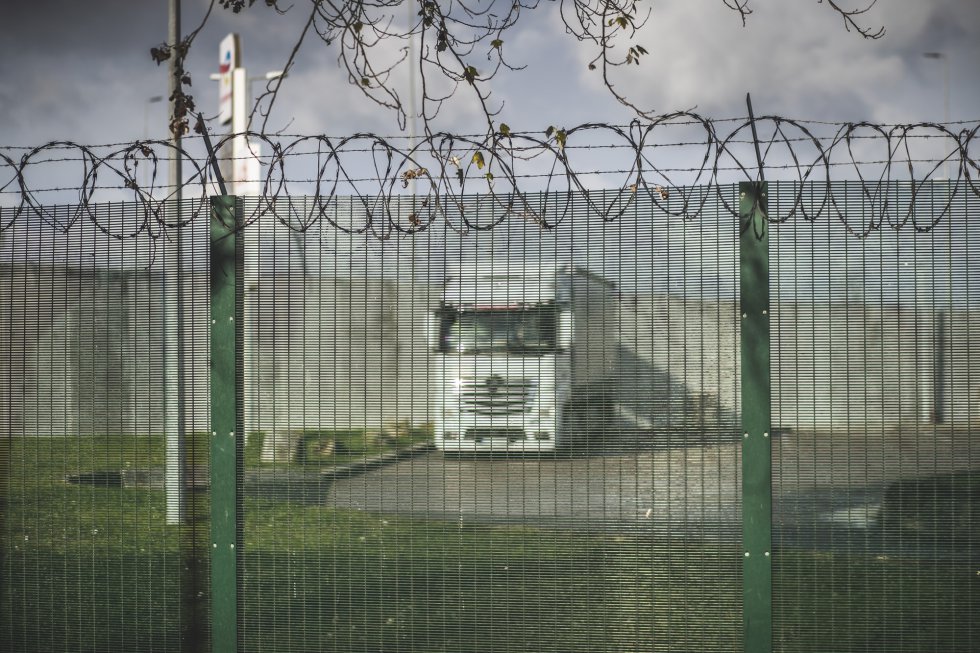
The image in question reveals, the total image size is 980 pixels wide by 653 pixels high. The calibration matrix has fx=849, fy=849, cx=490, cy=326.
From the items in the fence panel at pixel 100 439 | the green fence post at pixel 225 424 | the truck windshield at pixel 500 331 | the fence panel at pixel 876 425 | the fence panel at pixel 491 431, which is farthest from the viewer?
the fence panel at pixel 100 439

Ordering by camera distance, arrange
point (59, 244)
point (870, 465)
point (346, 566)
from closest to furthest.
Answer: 1. point (870, 465)
2. point (346, 566)
3. point (59, 244)

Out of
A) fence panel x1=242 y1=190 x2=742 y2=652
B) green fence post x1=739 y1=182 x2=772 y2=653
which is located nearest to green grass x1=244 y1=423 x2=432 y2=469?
fence panel x1=242 y1=190 x2=742 y2=652

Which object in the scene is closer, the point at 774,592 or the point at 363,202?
the point at 774,592

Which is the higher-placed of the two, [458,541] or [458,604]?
[458,541]

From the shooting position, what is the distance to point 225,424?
13.9 ft

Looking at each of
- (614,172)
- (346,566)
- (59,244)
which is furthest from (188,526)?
(614,172)

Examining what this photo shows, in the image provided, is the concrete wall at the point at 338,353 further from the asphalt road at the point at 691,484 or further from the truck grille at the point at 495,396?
the asphalt road at the point at 691,484

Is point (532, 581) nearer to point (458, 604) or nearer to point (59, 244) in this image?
point (458, 604)

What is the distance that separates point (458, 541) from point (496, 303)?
1.16m

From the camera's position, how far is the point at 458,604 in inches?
160

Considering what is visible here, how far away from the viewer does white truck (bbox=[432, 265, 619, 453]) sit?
402cm

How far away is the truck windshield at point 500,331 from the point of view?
13.3 feet

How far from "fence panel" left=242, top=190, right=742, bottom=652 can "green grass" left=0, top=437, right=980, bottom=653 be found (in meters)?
0.01

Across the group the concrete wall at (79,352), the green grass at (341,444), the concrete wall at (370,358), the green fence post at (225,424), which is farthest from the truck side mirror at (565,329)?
the concrete wall at (79,352)
